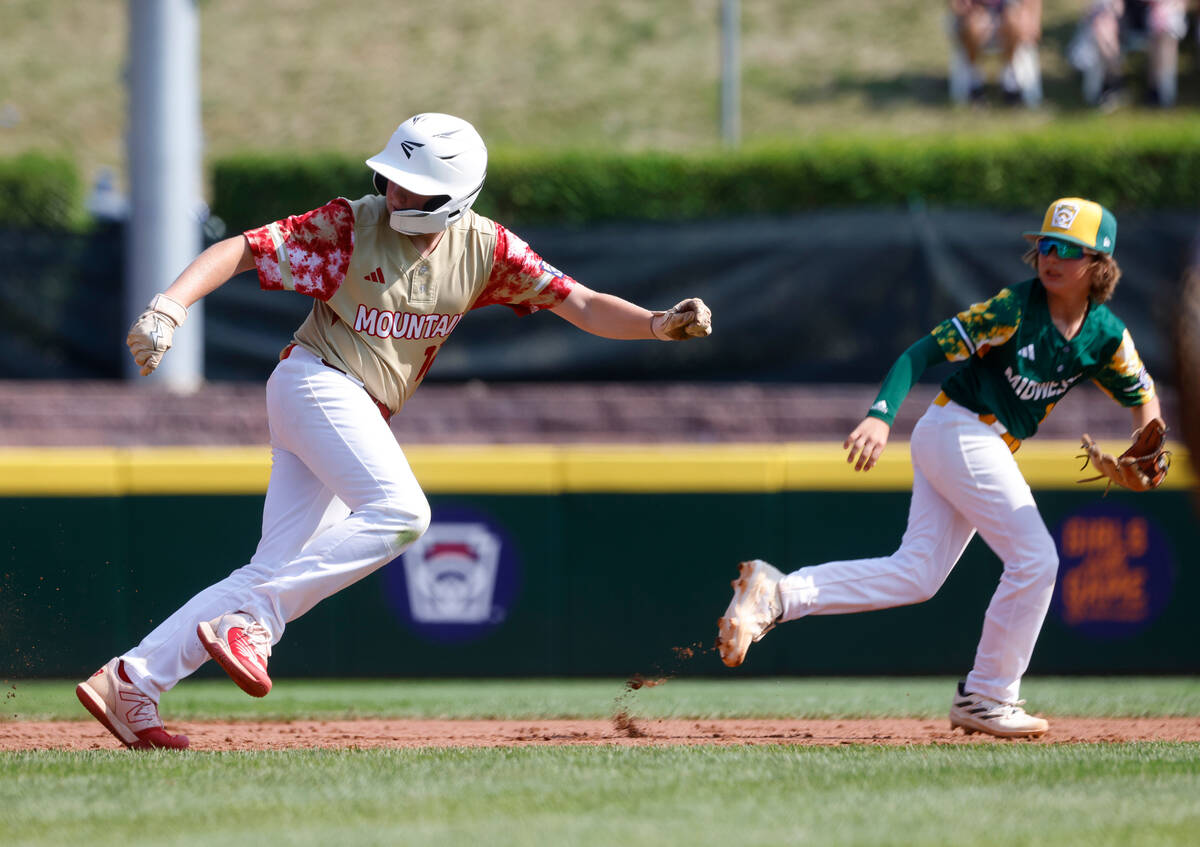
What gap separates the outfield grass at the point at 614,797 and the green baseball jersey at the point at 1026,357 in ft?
4.17

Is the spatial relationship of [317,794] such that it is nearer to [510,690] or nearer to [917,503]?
[917,503]

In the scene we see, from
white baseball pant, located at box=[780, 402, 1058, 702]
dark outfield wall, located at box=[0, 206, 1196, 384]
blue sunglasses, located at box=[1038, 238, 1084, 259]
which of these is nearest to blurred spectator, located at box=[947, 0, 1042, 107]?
dark outfield wall, located at box=[0, 206, 1196, 384]

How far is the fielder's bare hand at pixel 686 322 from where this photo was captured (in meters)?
5.17

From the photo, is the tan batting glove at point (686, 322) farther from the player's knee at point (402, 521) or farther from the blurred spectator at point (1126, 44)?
the blurred spectator at point (1126, 44)

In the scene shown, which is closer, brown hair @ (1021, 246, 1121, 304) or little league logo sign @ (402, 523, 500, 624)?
brown hair @ (1021, 246, 1121, 304)

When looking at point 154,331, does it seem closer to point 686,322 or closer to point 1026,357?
point 686,322

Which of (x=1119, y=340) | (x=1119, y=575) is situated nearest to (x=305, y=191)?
(x=1119, y=575)

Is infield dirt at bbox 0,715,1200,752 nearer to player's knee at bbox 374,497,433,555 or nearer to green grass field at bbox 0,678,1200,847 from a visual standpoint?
green grass field at bbox 0,678,1200,847

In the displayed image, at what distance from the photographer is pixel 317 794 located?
14.0 ft

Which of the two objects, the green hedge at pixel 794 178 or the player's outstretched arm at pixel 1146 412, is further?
the green hedge at pixel 794 178

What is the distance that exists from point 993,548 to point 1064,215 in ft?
4.03

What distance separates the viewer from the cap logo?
5.44 meters

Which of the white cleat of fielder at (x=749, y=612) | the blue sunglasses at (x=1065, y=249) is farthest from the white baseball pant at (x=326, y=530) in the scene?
the blue sunglasses at (x=1065, y=249)

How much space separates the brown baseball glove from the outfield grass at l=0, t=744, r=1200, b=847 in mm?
1071
